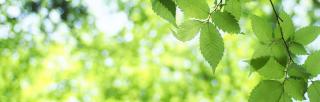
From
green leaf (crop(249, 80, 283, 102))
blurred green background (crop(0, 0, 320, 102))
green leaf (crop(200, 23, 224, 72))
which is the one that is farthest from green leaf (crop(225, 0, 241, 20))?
blurred green background (crop(0, 0, 320, 102))

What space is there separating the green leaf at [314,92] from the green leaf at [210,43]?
281 millimetres

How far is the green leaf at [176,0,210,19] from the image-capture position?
1.19m

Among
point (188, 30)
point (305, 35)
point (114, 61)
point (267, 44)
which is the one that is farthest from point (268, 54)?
point (114, 61)

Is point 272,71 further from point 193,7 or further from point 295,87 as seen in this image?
point 193,7

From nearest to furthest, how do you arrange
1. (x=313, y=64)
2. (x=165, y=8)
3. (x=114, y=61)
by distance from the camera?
1. (x=165, y=8)
2. (x=313, y=64)
3. (x=114, y=61)

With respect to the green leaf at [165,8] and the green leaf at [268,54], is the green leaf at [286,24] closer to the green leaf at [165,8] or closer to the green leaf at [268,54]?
the green leaf at [268,54]

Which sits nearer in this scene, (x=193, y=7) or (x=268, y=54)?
(x=193, y=7)

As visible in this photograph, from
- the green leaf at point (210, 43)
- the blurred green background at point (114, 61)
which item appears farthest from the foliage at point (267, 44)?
the blurred green background at point (114, 61)

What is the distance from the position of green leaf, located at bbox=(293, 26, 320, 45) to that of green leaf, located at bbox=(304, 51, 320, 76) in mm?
65

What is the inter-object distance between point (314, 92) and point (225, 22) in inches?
12.6

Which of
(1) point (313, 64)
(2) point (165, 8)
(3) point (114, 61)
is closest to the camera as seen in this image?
(2) point (165, 8)

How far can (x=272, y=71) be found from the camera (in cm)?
126

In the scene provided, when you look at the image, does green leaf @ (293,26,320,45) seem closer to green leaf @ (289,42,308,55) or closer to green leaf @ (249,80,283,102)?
green leaf @ (289,42,308,55)

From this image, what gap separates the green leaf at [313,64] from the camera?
125 cm
